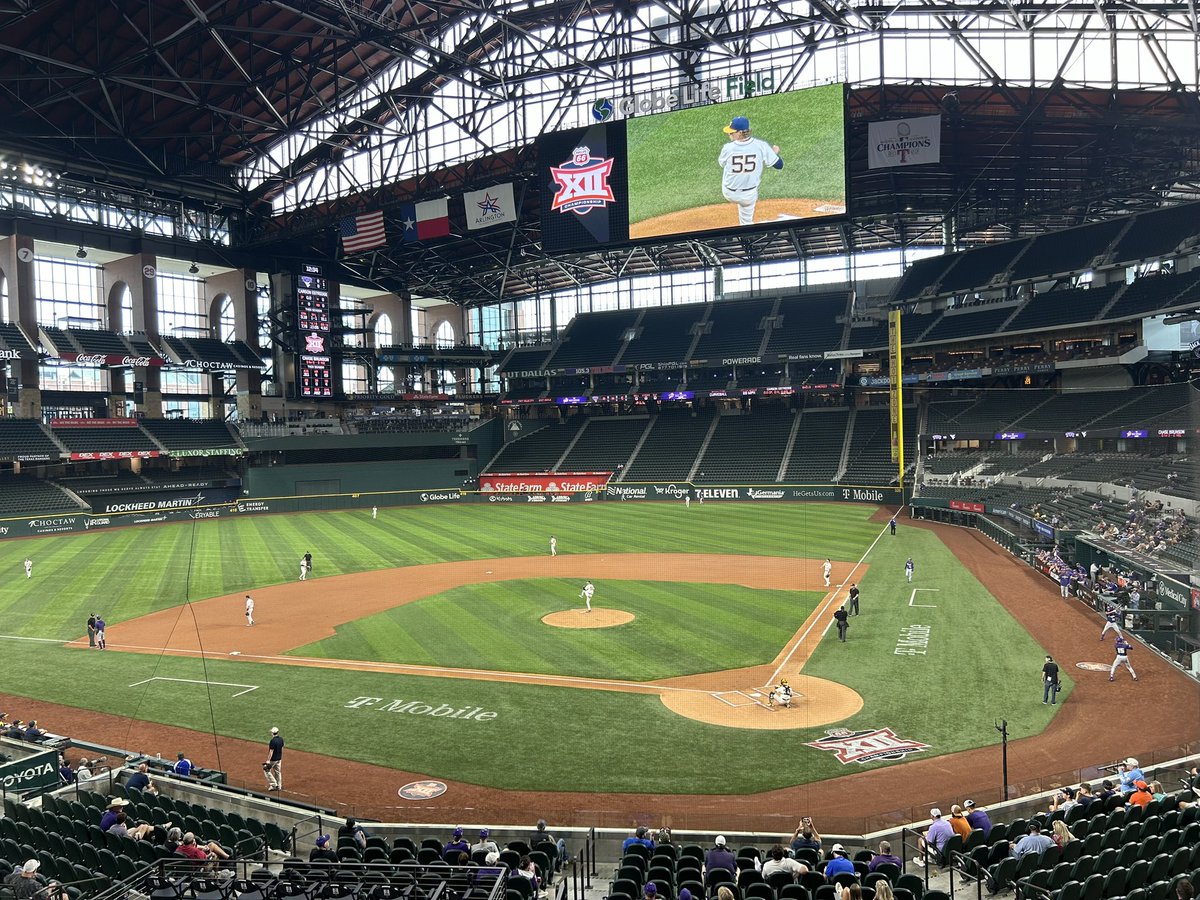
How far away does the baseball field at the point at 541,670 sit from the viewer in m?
16.9

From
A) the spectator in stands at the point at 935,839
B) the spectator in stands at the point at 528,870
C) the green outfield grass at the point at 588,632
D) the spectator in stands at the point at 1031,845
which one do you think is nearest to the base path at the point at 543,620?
the green outfield grass at the point at 588,632

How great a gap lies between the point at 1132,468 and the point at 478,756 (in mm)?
37409

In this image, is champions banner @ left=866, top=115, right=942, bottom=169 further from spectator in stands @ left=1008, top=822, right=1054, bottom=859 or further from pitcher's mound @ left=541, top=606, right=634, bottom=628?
spectator in stands @ left=1008, top=822, right=1054, bottom=859

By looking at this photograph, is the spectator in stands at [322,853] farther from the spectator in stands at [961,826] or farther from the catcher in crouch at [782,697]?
the catcher in crouch at [782,697]

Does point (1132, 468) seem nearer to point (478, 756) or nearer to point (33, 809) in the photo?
point (478, 756)

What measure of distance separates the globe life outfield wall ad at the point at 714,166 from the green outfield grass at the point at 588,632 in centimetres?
2422

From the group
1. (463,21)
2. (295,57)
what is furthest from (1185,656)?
(295,57)

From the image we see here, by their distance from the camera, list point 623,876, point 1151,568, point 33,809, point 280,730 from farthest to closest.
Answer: point 1151,568
point 280,730
point 33,809
point 623,876

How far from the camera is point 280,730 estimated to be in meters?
19.2

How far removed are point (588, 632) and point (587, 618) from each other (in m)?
1.89

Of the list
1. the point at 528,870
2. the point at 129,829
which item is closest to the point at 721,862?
the point at 528,870

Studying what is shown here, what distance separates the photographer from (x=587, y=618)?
2833 cm

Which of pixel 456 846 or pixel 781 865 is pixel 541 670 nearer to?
pixel 456 846

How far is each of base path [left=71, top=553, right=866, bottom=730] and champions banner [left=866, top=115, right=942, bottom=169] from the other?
23.4 meters
